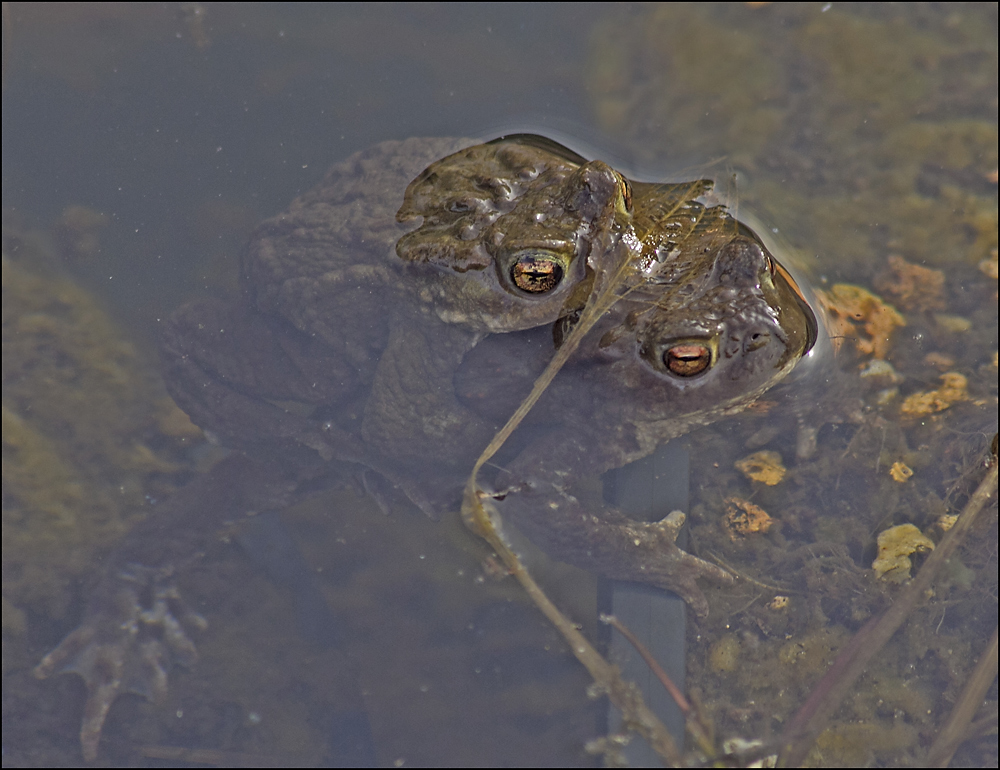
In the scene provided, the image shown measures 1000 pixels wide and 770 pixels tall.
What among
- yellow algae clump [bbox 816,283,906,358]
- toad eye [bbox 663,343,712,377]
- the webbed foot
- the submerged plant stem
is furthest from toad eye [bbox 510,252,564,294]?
the webbed foot

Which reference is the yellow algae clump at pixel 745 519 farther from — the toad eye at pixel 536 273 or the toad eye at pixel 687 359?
the toad eye at pixel 536 273

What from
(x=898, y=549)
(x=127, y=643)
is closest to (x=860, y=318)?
(x=898, y=549)

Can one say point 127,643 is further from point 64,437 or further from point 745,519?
point 745,519

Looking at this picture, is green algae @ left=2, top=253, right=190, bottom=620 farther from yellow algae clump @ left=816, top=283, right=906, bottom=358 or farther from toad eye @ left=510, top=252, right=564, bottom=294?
yellow algae clump @ left=816, top=283, right=906, bottom=358

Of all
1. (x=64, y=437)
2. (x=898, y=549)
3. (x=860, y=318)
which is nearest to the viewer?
(x=898, y=549)

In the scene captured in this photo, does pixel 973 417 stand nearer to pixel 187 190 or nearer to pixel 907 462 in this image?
pixel 907 462

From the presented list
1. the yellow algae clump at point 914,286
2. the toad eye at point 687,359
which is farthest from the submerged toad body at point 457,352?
the yellow algae clump at point 914,286
